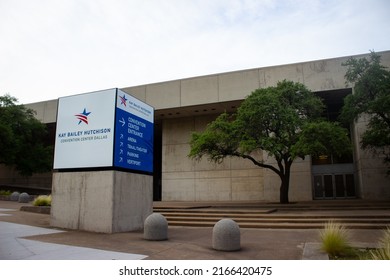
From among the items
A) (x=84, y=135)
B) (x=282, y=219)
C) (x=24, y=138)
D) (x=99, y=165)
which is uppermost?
(x=24, y=138)

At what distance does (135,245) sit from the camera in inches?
368

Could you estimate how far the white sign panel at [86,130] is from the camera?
12547 millimetres

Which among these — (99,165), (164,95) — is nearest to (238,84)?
(164,95)

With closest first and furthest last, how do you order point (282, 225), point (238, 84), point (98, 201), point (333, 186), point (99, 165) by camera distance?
1. point (98, 201)
2. point (99, 165)
3. point (282, 225)
4. point (238, 84)
5. point (333, 186)

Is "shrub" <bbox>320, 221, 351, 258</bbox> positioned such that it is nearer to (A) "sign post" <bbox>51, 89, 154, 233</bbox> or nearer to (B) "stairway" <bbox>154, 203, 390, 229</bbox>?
(B) "stairway" <bbox>154, 203, 390, 229</bbox>

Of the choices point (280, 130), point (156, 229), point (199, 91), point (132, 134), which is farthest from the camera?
point (199, 91)

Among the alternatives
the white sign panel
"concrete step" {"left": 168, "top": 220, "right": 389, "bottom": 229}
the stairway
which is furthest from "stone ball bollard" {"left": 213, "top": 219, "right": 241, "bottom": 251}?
the stairway

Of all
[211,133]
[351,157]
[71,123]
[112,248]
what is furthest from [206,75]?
[112,248]

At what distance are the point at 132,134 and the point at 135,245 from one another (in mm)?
5389

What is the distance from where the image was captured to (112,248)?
28.9ft

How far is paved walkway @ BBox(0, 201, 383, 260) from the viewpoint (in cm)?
775

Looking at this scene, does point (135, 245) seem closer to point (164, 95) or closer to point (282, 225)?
point (282, 225)

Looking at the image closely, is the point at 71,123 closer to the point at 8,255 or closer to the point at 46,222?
the point at 46,222
